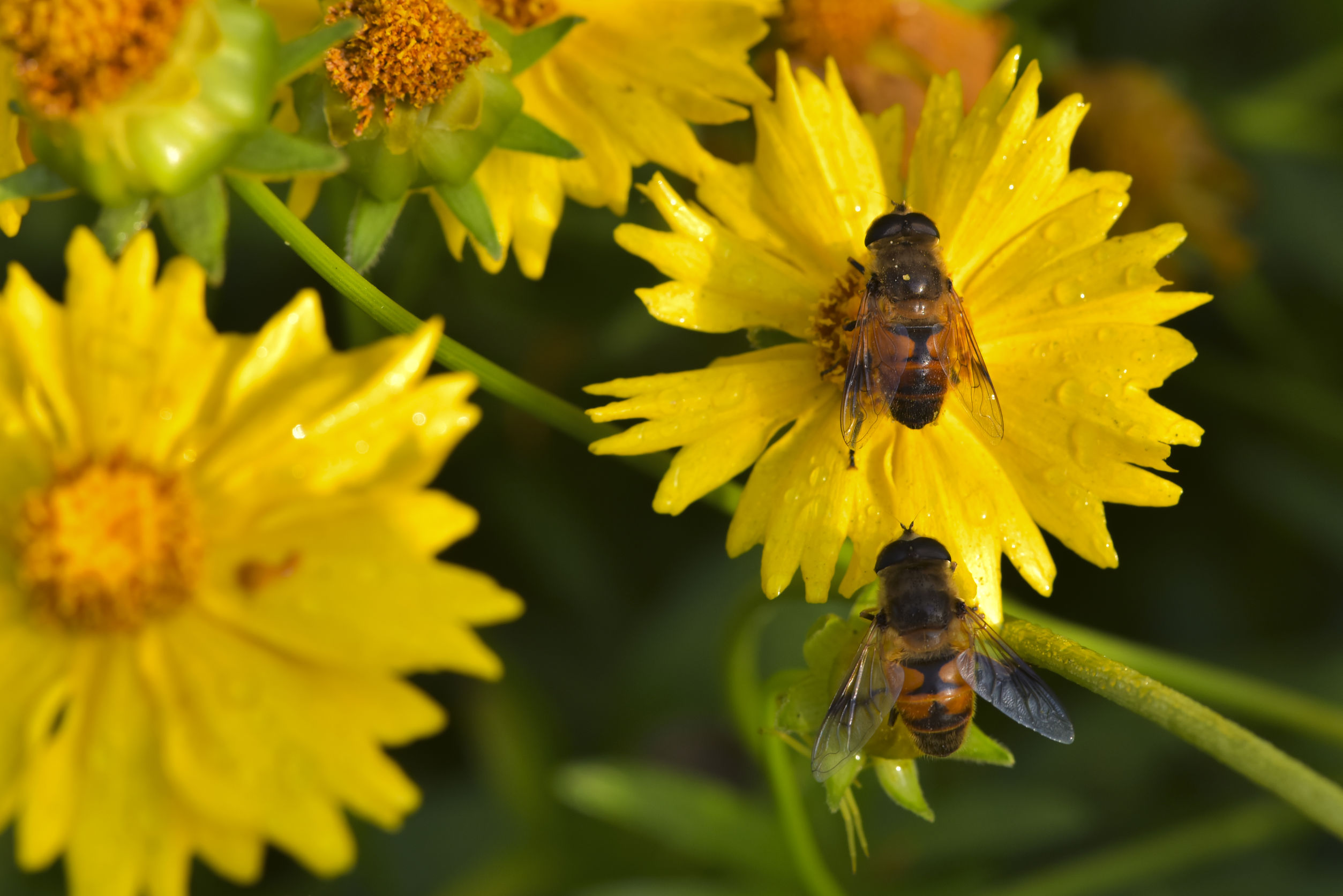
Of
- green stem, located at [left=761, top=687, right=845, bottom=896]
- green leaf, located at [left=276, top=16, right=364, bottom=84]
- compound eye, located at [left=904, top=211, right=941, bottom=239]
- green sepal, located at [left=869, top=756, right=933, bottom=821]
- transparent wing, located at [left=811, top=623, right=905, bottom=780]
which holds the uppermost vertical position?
green leaf, located at [left=276, top=16, right=364, bottom=84]

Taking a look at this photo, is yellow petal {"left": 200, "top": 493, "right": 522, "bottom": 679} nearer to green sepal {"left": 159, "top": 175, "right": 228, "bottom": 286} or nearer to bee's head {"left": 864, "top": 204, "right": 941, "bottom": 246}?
green sepal {"left": 159, "top": 175, "right": 228, "bottom": 286}

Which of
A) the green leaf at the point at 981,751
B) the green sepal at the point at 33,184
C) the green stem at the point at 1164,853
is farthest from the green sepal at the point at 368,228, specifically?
the green stem at the point at 1164,853

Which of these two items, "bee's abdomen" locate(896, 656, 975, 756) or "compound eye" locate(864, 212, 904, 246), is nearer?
"bee's abdomen" locate(896, 656, 975, 756)

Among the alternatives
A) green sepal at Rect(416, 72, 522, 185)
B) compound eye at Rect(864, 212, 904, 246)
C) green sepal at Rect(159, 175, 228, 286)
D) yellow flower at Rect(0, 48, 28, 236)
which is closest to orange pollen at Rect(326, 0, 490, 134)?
green sepal at Rect(416, 72, 522, 185)

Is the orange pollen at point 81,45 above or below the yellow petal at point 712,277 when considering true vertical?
above

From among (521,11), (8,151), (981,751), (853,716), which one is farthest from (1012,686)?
(8,151)

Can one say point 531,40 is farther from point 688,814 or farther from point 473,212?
point 688,814

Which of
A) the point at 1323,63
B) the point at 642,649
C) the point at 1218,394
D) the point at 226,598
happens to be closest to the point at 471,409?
the point at 226,598

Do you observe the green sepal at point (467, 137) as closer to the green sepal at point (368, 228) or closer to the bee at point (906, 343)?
the green sepal at point (368, 228)
